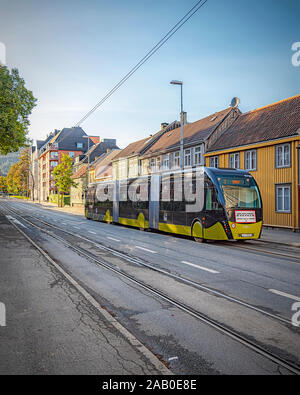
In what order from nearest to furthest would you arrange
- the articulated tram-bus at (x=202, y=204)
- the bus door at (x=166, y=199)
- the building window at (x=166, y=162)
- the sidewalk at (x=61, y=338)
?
1. the sidewalk at (x=61, y=338)
2. the articulated tram-bus at (x=202, y=204)
3. the bus door at (x=166, y=199)
4. the building window at (x=166, y=162)

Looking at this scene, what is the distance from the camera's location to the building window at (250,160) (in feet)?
80.7

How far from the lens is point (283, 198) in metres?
22.1

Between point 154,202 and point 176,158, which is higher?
point 176,158

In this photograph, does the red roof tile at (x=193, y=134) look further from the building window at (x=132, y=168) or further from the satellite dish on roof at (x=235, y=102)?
the building window at (x=132, y=168)

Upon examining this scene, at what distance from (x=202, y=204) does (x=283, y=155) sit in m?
9.77

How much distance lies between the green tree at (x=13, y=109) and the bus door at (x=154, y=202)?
11.7 m

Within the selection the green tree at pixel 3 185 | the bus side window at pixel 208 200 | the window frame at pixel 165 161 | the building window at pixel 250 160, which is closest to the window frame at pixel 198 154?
the window frame at pixel 165 161

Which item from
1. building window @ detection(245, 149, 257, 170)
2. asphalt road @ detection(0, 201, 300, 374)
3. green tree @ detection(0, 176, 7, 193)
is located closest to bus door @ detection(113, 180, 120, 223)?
building window @ detection(245, 149, 257, 170)

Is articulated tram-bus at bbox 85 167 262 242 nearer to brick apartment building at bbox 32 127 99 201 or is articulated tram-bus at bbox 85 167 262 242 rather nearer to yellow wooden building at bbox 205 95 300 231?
yellow wooden building at bbox 205 95 300 231

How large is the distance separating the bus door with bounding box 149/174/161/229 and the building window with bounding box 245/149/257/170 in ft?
26.8

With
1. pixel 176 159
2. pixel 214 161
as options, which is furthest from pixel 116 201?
pixel 176 159

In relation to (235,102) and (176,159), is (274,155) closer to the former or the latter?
(235,102)

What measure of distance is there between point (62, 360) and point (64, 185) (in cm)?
5816

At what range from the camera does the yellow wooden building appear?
69.3 ft
